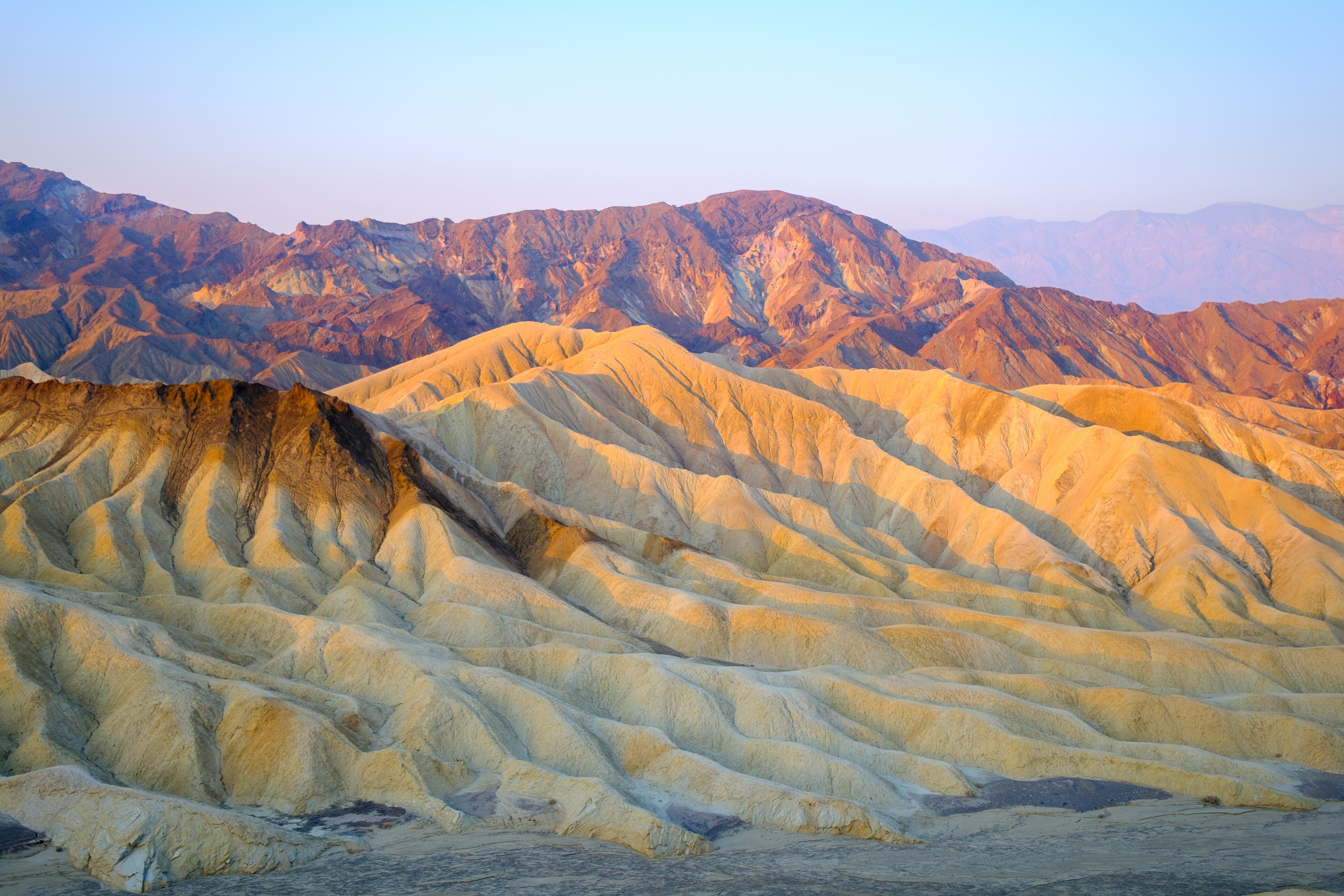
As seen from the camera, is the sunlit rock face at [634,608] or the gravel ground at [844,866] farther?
the sunlit rock face at [634,608]

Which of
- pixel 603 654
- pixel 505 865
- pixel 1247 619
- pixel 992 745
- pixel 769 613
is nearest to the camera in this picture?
pixel 505 865

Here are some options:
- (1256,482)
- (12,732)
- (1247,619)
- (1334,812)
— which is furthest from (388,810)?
(1256,482)

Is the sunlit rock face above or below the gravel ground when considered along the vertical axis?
above

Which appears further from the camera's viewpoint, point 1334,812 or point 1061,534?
point 1061,534

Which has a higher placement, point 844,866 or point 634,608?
point 634,608

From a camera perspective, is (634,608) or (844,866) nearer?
(844,866)

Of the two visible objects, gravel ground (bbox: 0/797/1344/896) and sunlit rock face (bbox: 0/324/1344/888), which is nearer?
gravel ground (bbox: 0/797/1344/896)

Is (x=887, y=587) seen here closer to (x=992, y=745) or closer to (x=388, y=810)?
(x=992, y=745)

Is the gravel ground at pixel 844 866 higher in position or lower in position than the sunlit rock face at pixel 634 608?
lower
